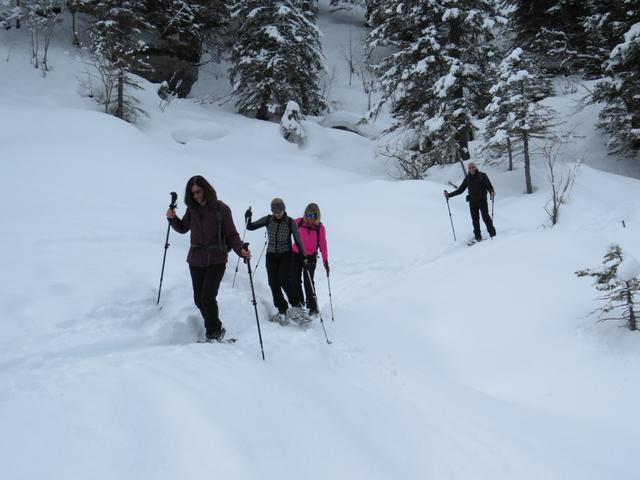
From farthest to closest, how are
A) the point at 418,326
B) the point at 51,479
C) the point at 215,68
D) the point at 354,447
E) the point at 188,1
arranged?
the point at 215,68
the point at 188,1
the point at 418,326
the point at 354,447
the point at 51,479

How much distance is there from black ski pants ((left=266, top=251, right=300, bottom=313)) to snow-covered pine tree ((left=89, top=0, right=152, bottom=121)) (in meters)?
13.8

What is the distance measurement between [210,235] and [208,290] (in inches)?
23.6

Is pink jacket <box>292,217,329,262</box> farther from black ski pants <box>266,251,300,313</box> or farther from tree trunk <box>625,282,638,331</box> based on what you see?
tree trunk <box>625,282,638,331</box>

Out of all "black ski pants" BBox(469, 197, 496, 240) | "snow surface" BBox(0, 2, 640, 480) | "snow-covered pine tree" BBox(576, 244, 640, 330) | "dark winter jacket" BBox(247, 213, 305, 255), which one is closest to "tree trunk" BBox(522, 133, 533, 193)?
"snow surface" BBox(0, 2, 640, 480)

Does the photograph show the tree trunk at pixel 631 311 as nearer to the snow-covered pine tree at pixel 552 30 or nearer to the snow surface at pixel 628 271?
the snow surface at pixel 628 271

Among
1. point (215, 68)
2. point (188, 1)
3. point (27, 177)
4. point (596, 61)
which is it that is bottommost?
point (27, 177)

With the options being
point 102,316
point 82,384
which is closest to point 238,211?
point 102,316

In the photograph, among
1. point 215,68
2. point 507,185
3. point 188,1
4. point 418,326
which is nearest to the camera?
point 418,326

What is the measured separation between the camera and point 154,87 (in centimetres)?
1998

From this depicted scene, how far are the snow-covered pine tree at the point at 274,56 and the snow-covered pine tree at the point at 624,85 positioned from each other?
12.4 m

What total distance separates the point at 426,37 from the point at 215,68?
672 inches

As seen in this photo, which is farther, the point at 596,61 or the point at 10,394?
the point at 596,61

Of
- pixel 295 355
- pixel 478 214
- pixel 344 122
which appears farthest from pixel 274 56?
pixel 295 355

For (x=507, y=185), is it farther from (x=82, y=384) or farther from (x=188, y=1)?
(x=188, y=1)
